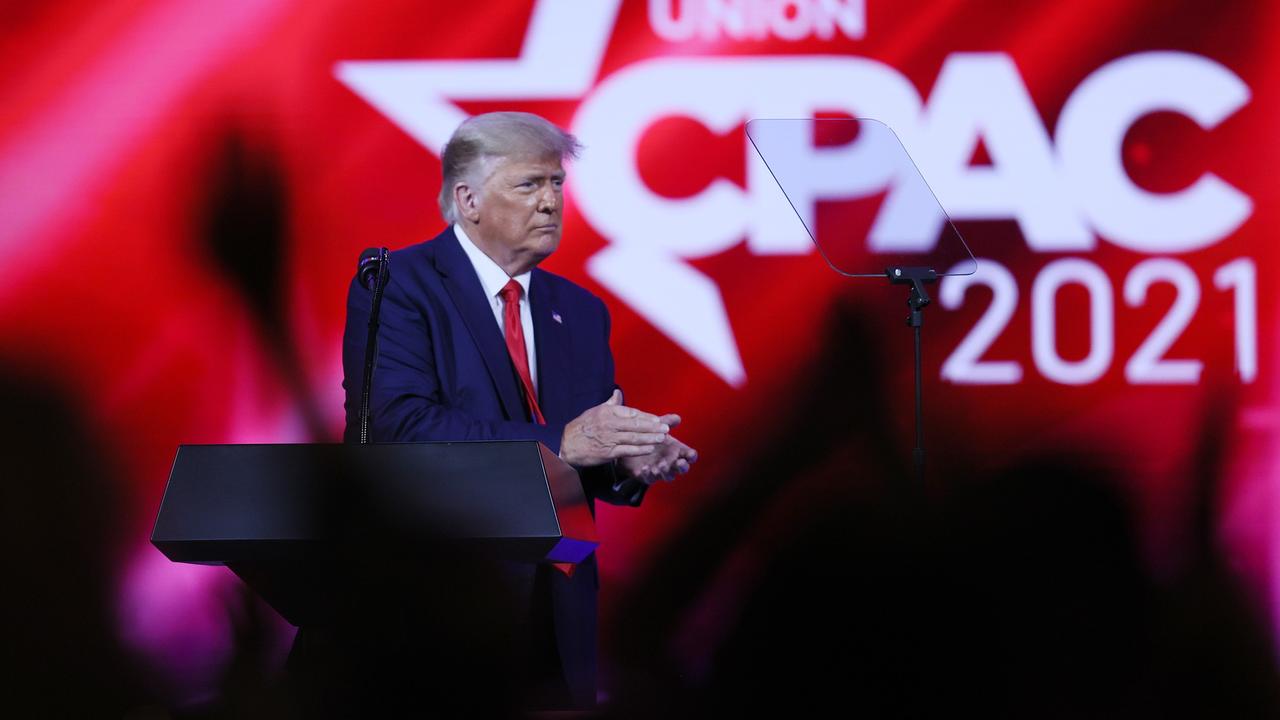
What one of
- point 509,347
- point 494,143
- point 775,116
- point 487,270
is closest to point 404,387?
point 509,347

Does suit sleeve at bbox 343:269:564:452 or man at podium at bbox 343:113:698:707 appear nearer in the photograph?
man at podium at bbox 343:113:698:707

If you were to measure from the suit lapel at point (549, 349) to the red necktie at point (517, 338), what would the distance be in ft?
0.08

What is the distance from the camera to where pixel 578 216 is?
141 inches

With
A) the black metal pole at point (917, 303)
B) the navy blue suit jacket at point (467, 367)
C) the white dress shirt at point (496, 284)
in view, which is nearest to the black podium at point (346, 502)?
the navy blue suit jacket at point (467, 367)

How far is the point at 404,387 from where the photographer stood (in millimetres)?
2150

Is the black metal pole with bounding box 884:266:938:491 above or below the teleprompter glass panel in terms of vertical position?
below

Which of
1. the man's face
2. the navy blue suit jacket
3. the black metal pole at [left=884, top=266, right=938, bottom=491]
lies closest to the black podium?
the navy blue suit jacket

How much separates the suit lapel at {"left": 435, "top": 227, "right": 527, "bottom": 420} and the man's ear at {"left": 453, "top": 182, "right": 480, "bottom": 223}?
0.13 m

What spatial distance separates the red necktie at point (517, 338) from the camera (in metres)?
2.33

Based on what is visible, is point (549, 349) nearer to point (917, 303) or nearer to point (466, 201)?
point (466, 201)

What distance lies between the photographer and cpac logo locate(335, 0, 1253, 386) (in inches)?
139

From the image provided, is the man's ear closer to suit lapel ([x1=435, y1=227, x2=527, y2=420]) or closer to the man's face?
the man's face

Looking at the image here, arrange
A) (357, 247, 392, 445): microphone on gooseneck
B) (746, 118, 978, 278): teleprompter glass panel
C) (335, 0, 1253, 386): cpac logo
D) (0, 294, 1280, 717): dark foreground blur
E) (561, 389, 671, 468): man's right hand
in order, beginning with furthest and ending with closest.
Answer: (335, 0, 1253, 386): cpac logo → (0, 294, 1280, 717): dark foreground blur → (746, 118, 978, 278): teleprompter glass panel → (561, 389, 671, 468): man's right hand → (357, 247, 392, 445): microphone on gooseneck

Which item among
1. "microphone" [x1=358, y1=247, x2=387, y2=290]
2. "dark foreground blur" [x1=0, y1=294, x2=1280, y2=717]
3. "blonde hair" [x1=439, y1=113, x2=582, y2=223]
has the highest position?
"blonde hair" [x1=439, y1=113, x2=582, y2=223]
